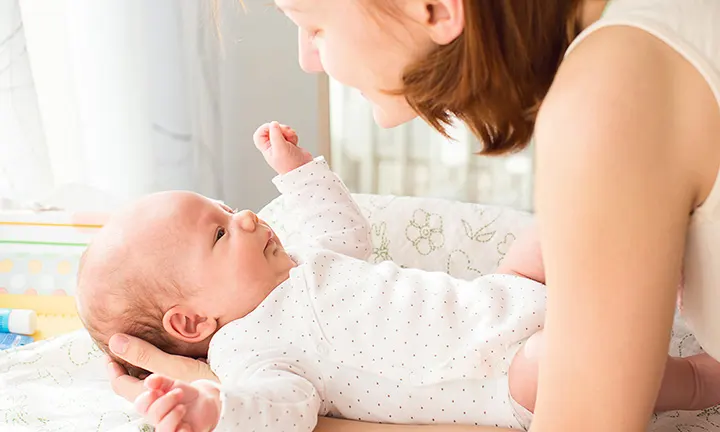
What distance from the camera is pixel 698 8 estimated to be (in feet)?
2.34

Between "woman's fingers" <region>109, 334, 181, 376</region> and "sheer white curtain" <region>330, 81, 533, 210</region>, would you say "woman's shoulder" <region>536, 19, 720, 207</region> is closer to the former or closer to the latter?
"woman's fingers" <region>109, 334, 181, 376</region>

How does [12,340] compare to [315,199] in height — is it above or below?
below

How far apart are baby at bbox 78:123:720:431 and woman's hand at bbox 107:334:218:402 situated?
3 cm

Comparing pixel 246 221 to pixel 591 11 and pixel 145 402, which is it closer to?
pixel 145 402

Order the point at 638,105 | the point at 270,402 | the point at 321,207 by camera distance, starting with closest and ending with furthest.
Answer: the point at 638,105 < the point at 270,402 < the point at 321,207

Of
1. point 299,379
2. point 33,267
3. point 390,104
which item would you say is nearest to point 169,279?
point 299,379

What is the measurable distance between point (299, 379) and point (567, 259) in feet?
1.58

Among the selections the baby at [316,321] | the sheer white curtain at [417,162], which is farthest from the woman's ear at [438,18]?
the sheer white curtain at [417,162]

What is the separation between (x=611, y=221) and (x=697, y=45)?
0.16 m

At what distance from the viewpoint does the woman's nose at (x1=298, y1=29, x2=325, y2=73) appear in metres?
0.93

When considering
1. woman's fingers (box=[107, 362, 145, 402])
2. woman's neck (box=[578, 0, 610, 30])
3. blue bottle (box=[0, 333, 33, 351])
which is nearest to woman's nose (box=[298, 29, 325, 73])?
woman's neck (box=[578, 0, 610, 30])

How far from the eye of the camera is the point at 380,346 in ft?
3.63

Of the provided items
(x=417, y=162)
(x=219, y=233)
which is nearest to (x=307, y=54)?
(x=219, y=233)

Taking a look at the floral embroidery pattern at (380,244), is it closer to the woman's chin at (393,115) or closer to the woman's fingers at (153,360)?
the woman's fingers at (153,360)
